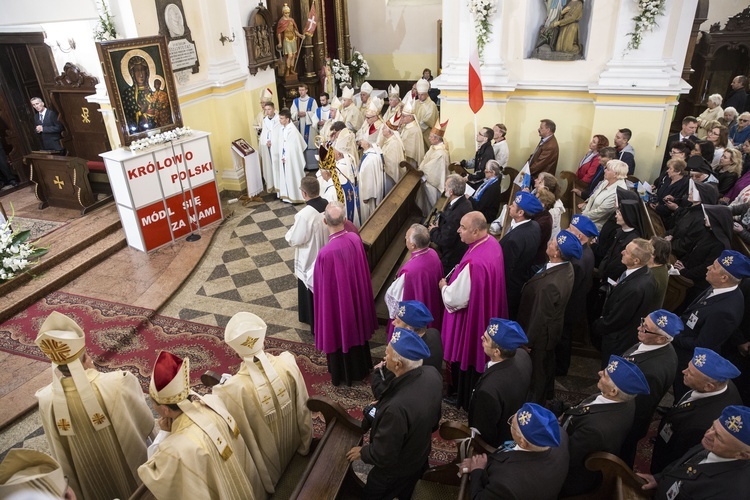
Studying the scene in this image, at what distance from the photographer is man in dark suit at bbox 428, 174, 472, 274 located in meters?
5.23

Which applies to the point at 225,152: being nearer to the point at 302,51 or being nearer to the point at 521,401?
the point at 302,51

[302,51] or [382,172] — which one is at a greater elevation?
[302,51]

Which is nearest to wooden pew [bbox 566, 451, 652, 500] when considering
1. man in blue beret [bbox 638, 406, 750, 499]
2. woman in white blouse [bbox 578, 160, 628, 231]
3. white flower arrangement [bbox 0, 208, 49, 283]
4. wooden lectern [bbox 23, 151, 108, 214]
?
man in blue beret [bbox 638, 406, 750, 499]

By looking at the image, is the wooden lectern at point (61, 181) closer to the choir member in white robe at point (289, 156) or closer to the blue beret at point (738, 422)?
the choir member in white robe at point (289, 156)

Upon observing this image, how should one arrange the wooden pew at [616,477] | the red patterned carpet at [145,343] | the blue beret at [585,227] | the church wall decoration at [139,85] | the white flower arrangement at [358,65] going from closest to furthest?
the wooden pew at [616,477] → the blue beret at [585,227] → the red patterned carpet at [145,343] → the church wall decoration at [139,85] → the white flower arrangement at [358,65]

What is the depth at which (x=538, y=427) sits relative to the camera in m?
A: 2.46

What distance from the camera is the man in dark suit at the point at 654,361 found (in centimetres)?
330

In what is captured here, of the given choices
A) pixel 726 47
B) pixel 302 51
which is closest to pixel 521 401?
pixel 302 51

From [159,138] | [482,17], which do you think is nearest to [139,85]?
[159,138]

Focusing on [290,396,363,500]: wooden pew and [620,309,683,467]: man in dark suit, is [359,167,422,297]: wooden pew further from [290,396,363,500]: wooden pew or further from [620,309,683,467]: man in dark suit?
[620,309,683,467]: man in dark suit

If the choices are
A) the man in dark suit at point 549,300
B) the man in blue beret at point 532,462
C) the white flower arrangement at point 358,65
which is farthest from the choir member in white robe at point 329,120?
the man in blue beret at point 532,462

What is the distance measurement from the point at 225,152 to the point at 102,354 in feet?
17.3

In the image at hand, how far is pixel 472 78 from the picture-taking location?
6992mm

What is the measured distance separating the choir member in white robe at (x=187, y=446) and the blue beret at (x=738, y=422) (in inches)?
101
